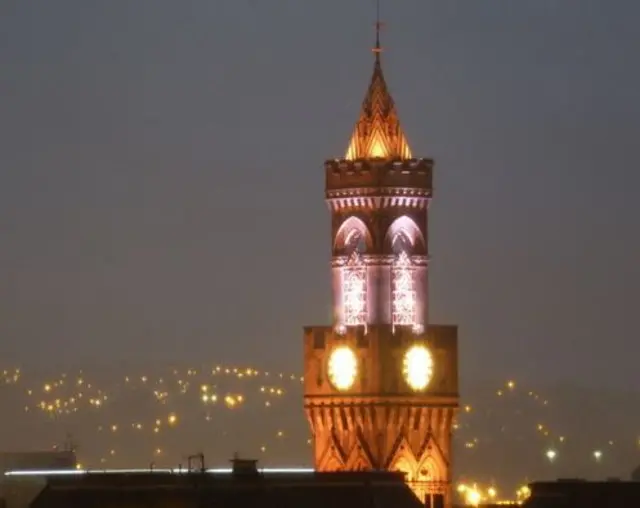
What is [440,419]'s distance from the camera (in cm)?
18862

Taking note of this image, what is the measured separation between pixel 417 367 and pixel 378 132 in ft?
38.7

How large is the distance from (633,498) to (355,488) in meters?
12.5

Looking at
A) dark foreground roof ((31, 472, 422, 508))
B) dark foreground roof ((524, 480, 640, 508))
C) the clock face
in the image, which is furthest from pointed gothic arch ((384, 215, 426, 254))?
dark foreground roof ((31, 472, 422, 508))

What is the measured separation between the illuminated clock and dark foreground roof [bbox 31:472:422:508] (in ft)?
84.8

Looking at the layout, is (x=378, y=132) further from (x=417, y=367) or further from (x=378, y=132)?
(x=417, y=367)

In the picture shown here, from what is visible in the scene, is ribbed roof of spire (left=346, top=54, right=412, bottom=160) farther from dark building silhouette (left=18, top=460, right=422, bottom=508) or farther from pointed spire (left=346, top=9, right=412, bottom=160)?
dark building silhouette (left=18, top=460, right=422, bottom=508)

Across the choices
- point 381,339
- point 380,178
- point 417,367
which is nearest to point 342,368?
point 381,339

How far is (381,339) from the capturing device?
189125mm

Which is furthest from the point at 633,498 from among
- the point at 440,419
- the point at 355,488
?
the point at 440,419

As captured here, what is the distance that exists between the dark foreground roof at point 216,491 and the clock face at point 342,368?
2600cm

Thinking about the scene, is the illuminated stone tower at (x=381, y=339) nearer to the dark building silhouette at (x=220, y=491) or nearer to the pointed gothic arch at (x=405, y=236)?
the pointed gothic arch at (x=405, y=236)

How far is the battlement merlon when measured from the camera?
189 metres

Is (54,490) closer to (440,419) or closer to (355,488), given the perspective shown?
(355,488)

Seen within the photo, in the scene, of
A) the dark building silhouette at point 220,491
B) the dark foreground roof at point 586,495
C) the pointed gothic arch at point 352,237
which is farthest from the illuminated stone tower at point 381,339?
the dark building silhouette at point 220,491
